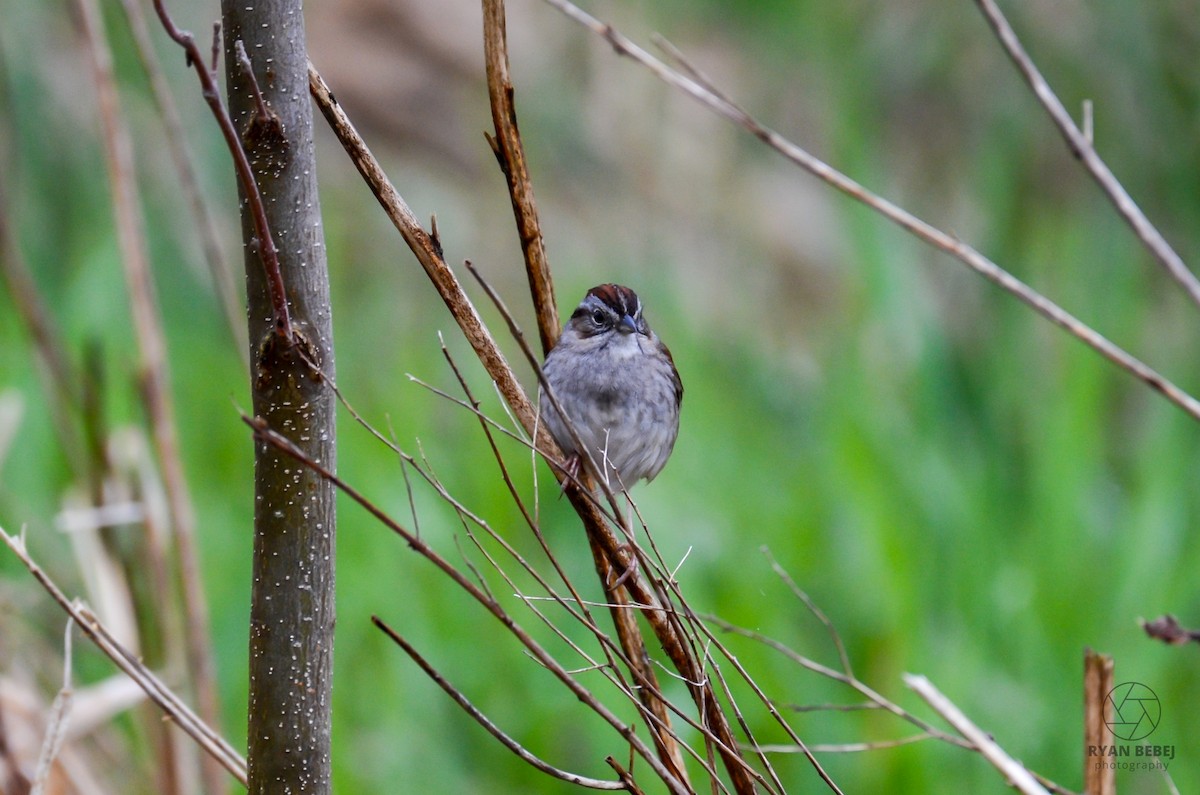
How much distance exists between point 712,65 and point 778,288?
147 cm

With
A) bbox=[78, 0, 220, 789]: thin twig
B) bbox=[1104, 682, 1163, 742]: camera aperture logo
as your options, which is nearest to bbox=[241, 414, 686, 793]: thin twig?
bbox=[78, 0, 220, 789]: thin twig

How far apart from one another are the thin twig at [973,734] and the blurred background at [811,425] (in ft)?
4.45

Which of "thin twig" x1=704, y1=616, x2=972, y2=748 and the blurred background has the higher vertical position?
the blurred background

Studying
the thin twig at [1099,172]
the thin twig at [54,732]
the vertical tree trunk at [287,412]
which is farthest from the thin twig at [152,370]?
the thin twig at [1099,172]

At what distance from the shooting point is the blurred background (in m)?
2.67

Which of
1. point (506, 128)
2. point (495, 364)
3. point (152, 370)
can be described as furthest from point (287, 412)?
point (152, 370)

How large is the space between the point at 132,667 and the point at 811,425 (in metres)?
3.07

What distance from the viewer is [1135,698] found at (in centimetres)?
→ 223

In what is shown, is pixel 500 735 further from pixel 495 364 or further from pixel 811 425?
pixel 811 425

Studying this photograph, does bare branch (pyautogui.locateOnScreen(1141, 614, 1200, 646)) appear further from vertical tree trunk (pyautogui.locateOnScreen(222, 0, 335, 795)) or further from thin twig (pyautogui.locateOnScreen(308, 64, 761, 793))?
vertical tree trunk (pyautogui.locateOnScreen(222, 0, 335, 795))

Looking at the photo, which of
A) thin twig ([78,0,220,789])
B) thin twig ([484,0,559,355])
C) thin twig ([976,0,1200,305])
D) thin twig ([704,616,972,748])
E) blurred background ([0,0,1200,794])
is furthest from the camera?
blurred background ([0,0,1200,794])

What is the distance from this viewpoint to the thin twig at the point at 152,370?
73.0 inches

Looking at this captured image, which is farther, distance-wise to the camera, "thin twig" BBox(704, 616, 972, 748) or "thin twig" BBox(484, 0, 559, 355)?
"thin twig" BBox(484, 0, 559, 355)

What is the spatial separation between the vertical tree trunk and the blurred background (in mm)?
957
